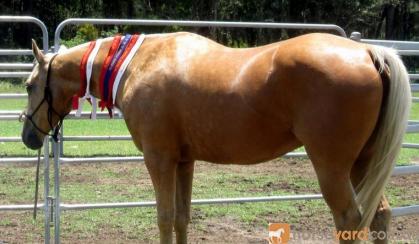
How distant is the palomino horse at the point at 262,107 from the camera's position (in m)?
3.47

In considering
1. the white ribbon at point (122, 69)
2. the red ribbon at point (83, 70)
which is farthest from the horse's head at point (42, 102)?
the white ribbon at point (122, 69)

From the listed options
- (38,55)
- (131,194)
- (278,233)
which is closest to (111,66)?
(38,55)

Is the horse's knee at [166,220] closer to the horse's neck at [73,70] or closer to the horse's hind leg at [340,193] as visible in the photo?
the horse's neck at [73,70]

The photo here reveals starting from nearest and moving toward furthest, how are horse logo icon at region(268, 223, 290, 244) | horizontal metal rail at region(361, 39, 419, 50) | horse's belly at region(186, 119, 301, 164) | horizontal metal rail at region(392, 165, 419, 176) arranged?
horse's belly at region(186, 119, 301, 164), horse logo icon at region(268, 223, 290, 244), horizontal metal rail at region(392, 165, 419, 176), horizontal metal rail at region(361, 39, 419, 50)

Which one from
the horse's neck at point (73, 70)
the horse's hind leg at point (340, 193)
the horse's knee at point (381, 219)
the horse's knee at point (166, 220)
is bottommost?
the horse's knee at point (166, 220)

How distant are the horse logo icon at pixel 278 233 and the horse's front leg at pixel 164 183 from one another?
2.83ft

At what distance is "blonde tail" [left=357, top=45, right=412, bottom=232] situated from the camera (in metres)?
3.61

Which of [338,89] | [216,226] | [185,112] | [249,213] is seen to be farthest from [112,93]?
[249,213]

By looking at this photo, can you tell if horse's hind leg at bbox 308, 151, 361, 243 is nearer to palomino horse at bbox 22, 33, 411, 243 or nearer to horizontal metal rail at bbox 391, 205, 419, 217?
palomino horse at bbox 22, 33, 411, 243

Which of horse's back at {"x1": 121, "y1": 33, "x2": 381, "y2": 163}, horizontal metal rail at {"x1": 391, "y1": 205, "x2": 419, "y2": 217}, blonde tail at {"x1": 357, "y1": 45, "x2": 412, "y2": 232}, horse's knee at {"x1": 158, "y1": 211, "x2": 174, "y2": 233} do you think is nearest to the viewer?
horse's back at {"x1": 121, "y1": 33, "x2": 381, "y2": 163}

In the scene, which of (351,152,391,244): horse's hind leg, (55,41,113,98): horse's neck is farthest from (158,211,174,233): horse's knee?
(351,152,391,244): horse's hind leg

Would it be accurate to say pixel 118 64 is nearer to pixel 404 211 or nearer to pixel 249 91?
pixel 249 91

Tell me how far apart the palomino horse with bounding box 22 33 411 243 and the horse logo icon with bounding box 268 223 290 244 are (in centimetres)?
67

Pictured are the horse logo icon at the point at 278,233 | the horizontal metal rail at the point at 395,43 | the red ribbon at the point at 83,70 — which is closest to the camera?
the red ribbon at the point at 83,70
